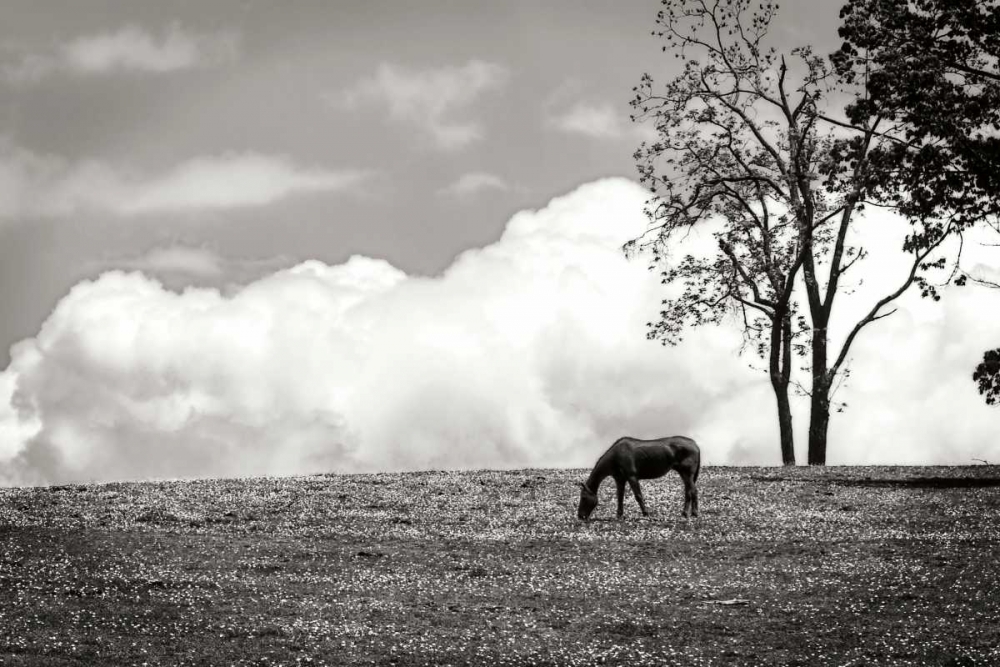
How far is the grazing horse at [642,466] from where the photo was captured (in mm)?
33812

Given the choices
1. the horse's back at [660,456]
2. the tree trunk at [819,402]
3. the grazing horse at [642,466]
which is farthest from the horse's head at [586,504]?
the tree trunk at [819,402]

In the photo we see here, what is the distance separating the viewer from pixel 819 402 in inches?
1999

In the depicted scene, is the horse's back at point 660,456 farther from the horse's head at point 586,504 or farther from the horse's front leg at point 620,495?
the horse's head at point 586,504

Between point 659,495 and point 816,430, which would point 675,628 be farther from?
point 816,430

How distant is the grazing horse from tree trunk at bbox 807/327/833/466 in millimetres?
17966

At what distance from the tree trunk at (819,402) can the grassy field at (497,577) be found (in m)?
10.9

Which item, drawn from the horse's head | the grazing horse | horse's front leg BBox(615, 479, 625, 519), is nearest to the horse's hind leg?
the grazing horse

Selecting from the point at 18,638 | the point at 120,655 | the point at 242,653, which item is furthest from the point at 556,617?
the point at 18,638

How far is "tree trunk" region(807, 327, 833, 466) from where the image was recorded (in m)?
50.6

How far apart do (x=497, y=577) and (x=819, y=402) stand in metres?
27.8

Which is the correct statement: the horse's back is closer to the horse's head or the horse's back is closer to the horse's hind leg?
the horse's hind leg

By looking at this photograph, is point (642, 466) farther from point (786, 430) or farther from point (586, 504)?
point (786, 430)

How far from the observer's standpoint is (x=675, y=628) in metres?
22.4

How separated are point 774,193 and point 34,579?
3592 centimetres
